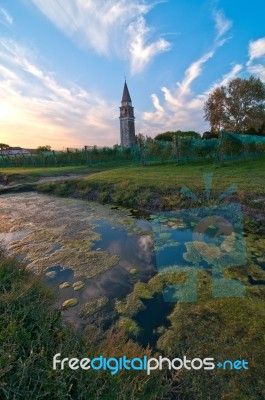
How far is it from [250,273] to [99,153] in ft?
80.7

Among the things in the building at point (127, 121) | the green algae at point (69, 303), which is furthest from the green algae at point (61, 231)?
the building at point (127, 121)

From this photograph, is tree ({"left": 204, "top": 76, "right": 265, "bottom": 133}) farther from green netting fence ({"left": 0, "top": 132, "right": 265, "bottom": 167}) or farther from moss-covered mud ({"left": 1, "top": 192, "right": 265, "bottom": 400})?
moss-covered mud ({"left": 1, "top": 192, "right": 265, "bottom": 400})

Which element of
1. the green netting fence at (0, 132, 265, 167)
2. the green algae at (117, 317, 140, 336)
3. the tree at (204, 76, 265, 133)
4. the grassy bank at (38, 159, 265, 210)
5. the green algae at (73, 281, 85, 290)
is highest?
the tree at (204, 76, 265, 133)

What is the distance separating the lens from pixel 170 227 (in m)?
7.57

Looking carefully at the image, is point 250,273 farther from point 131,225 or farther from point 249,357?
point 131,225

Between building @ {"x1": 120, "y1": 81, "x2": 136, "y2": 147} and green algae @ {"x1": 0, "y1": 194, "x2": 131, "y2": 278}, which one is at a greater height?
building @ {"x1": 120, "y1": 81, "x2": 136, "y2": 147}

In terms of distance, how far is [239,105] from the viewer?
3241 cm

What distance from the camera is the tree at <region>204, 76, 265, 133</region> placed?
3166 centimetres

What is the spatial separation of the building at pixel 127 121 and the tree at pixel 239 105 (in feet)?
95.4

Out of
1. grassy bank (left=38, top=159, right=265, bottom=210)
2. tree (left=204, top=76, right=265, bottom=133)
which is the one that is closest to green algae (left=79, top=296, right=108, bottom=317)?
grassy bank (left=38, top=159, right=265, bottom=210)

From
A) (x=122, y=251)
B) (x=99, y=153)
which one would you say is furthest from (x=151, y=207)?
(x=99, y=153)

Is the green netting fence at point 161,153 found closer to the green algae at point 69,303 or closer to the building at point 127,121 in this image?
the green algae at point 69,303

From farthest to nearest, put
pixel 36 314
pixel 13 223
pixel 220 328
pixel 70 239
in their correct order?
pixel 13 223
pixel 70 239
pixel 220 328
pixel 36 314

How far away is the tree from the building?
29083mm
